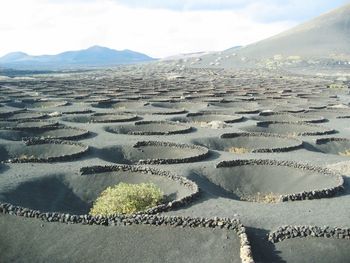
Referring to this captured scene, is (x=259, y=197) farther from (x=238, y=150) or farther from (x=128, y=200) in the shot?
(x=238, y=150)

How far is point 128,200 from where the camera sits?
76.5 feet

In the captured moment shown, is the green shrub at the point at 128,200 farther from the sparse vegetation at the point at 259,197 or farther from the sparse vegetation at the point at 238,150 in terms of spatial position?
the sparse vegetation at the point at 238,150

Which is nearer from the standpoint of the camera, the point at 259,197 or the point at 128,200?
the point at 128,200

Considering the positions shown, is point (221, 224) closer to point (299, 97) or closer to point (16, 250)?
point (16, 250)

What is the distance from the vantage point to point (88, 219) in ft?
64.2

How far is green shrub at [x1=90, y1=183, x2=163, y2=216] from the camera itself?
75.9 feet

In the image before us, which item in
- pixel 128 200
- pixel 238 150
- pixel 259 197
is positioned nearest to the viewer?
pixel 128 200

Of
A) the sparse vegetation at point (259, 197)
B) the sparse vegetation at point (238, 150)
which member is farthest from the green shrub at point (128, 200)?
the sparse vegetation at point (238, 150)

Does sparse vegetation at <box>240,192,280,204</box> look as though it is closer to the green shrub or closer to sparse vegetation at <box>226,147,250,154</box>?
the green shrub

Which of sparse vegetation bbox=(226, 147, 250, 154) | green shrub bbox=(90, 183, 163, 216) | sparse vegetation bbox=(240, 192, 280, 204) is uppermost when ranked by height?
green shrub bbox=(90, 183, 163, 216)

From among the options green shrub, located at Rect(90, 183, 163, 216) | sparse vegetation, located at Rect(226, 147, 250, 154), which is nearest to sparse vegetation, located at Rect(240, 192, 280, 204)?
green shrub, located at Rect(90, 183, 163, 216)

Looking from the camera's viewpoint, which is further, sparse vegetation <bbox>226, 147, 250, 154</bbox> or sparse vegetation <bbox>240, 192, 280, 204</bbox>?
sparse vegetation <bbox>226, 147, 250, 154</bbox>

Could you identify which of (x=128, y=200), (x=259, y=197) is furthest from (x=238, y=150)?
(x=128, y=200)

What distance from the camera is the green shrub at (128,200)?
23.1 meters
